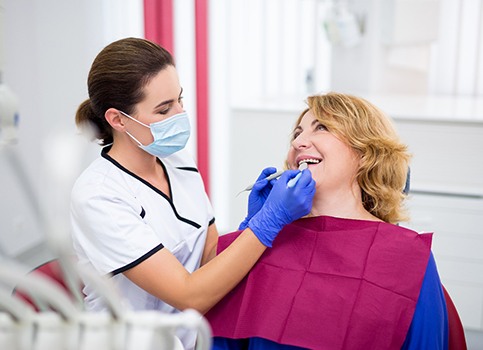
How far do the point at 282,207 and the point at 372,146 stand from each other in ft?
0.86

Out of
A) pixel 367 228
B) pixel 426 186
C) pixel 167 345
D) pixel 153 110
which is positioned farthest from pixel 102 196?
pixel 426 186

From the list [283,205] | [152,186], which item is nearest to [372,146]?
[283,205]

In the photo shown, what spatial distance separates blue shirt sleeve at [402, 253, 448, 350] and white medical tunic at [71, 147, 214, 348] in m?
0.52

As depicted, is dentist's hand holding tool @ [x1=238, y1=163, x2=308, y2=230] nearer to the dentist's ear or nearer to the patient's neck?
the patient's neck

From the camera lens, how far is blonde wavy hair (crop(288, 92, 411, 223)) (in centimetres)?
135

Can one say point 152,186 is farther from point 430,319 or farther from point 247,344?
point 430,319

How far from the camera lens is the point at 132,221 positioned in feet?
4.26

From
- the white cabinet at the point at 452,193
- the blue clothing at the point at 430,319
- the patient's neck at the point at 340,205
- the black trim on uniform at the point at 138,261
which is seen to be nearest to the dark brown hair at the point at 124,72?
the black trim on uniform at the point at 138,261

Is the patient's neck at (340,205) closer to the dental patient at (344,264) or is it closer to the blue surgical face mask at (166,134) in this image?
the dental patient at (344,264)

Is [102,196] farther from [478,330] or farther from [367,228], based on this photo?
[478,330]

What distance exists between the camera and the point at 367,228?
133 centimetres

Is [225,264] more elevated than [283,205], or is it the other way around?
[283,205]

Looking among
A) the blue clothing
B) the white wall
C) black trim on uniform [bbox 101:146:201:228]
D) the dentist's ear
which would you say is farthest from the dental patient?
the white wall

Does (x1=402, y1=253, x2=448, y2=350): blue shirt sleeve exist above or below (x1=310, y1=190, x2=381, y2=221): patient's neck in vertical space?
below
